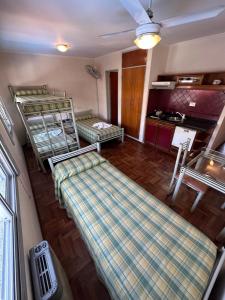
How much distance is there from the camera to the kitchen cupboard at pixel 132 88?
3197 mm

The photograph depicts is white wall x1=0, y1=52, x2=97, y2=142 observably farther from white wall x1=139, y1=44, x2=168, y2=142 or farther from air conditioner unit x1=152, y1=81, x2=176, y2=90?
air conditioner unit x1=152, y1=81, x2=176, y2=90

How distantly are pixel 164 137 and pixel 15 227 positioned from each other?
3.23 meters

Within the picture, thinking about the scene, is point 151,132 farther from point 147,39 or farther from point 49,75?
point 49,75

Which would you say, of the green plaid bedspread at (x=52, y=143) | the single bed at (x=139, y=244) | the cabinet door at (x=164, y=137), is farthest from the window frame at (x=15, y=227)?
the cabinet door at (x=164, y=137)

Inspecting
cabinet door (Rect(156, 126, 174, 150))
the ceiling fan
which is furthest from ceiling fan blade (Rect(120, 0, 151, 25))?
cabinet door (Rect(156, 126, 174, 150))

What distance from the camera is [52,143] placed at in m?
2.83

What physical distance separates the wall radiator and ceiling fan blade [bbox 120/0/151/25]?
1.97m

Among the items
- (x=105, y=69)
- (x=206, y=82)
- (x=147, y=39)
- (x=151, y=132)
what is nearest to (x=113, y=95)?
(x=105, y=69)

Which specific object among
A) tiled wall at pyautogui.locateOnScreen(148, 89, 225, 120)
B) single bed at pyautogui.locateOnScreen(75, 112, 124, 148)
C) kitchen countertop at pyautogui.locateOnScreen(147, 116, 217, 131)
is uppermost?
tiled wall at pyautogui.locateOnScreen(148, 89, 225, 120)

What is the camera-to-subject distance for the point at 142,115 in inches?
142

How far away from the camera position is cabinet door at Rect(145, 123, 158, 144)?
3.44 metres

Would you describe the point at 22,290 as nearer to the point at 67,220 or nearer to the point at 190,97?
the point at 67,220

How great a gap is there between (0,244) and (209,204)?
255 centimetres

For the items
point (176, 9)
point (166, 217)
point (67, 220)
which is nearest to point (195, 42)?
point (176, 9)
